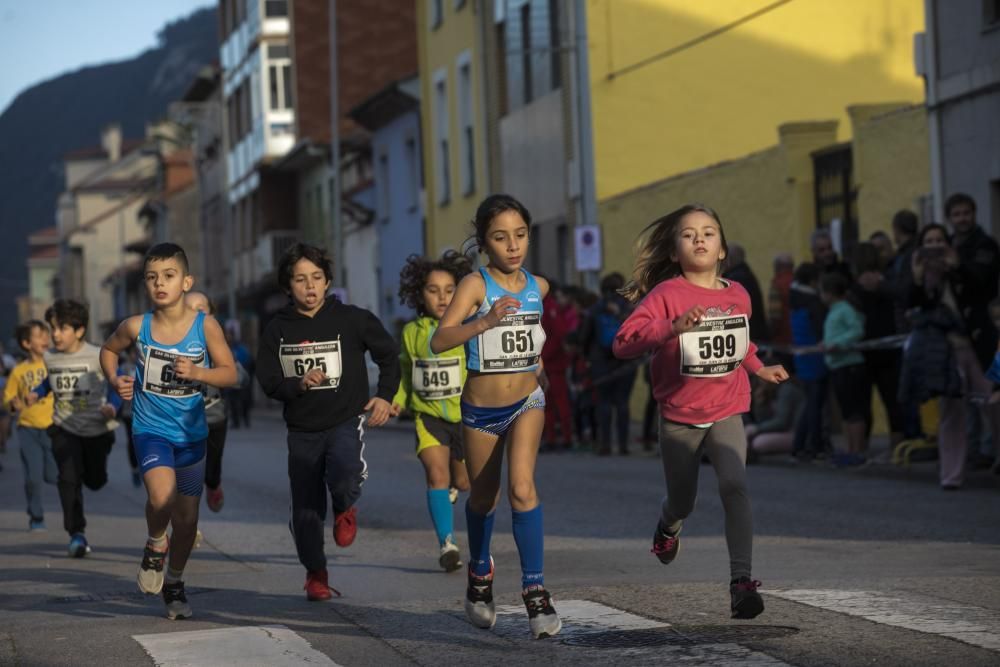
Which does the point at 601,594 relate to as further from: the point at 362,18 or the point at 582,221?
the point at 362,18

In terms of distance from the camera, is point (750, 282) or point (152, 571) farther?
point (750, 282)

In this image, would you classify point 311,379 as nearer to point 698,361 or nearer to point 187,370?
point 187,370

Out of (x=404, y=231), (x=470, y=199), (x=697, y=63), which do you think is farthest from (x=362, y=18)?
(x=697, y=63)

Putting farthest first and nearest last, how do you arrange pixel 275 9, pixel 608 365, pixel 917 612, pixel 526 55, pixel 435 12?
pixel 275 9
pixel 435 12
pixel 526 55
pixel 608 365
pixel 917 612

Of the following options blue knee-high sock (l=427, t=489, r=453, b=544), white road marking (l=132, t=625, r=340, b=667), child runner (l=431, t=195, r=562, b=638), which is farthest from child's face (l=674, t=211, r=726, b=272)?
blue knee-high sock (l=427, t=489, r=453, b=544)

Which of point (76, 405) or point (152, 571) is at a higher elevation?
point (76, 405)

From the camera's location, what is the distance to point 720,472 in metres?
8.03

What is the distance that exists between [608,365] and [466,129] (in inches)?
827

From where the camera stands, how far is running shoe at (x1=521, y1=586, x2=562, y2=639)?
24.7ft

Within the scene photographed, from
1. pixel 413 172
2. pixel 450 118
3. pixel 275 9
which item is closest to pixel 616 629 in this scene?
pixel 450 118

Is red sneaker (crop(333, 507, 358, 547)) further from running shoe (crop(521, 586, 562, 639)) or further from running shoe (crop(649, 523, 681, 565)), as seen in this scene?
running shoe (crop(521, 586, 562, 639))

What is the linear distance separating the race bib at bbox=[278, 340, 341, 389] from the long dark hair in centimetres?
161

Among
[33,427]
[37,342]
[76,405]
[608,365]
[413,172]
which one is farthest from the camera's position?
[413,172]

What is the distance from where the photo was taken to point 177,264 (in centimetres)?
931
